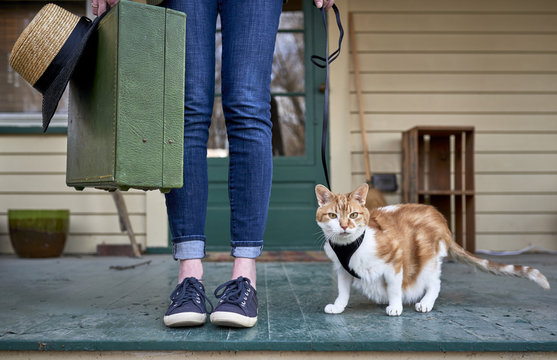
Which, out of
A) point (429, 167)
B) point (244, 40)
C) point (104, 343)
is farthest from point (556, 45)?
point (104, 343)

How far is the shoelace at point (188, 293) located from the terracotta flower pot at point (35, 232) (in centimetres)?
209

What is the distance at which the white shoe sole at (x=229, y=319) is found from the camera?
1.09 meters

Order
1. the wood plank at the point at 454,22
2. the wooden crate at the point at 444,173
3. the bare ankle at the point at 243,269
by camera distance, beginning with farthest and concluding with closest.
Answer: the wood plank at the point at 454,22 < the wooden crate at the point at 444,173 < the bare ankle at the point at 243,269

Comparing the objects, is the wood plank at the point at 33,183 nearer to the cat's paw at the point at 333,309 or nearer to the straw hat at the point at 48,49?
the straw hat at the point at 48,49

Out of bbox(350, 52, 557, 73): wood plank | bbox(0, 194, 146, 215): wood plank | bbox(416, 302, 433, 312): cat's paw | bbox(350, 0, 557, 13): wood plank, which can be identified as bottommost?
bbox(416, 302, 433, 312): cat's paw

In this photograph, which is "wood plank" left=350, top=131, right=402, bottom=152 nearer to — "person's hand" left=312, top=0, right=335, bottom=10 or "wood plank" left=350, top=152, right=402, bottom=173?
"wood plank" left=350, top=152, right=402, bottom=173

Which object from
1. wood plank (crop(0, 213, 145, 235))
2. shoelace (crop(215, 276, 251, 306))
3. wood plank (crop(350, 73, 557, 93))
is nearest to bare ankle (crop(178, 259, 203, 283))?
shoelace (crop(215, 276, 251, 306))

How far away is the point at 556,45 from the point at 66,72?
3429 mm

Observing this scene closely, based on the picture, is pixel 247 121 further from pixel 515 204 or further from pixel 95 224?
pixel 515 204

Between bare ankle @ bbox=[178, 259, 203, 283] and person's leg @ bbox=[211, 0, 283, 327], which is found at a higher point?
person's leg @ bbox=[211, 0, 283, 327]

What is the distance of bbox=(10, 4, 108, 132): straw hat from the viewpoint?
3.55ft

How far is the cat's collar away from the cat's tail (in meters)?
0.42

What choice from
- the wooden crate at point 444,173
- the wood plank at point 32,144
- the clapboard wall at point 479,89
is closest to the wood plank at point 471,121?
the clapboard wall at point 479,89

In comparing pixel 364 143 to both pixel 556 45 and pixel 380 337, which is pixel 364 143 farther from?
pixel 380 337
